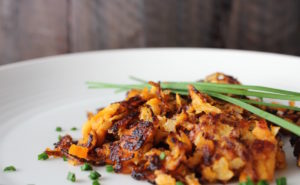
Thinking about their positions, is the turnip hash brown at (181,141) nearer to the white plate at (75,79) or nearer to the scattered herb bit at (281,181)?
the scattered herb bit at (281,181)

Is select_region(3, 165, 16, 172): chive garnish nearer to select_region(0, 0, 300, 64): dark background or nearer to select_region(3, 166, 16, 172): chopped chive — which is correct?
select_region(3, 166, 16, 172): chopped chive

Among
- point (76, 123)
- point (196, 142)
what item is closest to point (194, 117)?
point (196, 142)

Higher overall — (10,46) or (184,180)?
(10,46)

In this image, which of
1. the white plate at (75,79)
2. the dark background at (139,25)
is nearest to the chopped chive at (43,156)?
the white plate at (75,79)

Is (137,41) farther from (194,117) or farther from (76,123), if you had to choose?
(194,117)

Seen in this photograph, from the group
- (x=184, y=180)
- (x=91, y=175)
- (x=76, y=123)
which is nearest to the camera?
(x=184, y=180)

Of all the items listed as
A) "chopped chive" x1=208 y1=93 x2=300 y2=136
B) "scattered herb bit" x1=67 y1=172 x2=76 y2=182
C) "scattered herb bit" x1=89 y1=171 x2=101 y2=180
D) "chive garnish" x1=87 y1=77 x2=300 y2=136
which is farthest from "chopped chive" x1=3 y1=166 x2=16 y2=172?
"chopped chive" x1=208 y1=93 x2=300 y2=136
